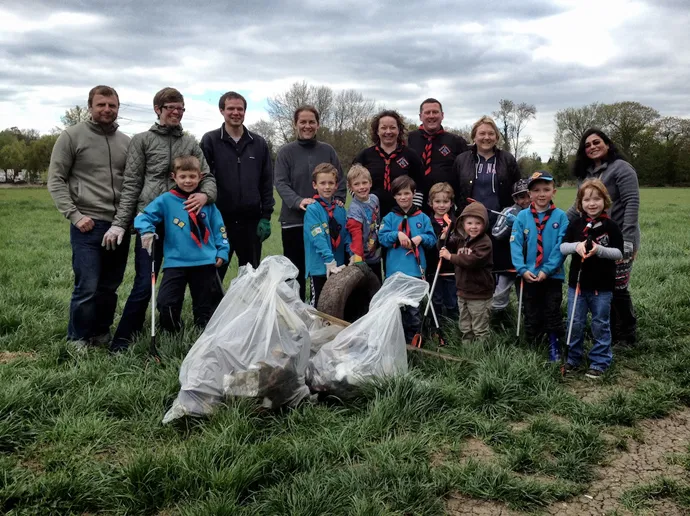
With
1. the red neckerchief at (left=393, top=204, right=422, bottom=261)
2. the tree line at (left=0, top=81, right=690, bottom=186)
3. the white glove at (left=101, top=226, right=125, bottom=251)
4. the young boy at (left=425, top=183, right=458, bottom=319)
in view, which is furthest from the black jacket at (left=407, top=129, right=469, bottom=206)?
the tree line at (left=0, top=81, right=690, bottom=186)

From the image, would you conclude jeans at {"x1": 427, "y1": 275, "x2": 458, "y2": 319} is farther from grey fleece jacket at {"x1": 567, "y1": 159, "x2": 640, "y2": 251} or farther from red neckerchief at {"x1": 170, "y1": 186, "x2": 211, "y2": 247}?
red neckerchief at {"x1": 170, "y1": 186, "x2": 211, "y2": 247}

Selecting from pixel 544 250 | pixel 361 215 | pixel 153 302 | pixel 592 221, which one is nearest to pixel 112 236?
pixel 153 302

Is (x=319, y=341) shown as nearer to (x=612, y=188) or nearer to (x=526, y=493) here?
(x=526, y=493)

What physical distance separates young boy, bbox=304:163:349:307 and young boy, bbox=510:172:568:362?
5.26 ft

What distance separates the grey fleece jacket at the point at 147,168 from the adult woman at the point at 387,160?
5.86ft

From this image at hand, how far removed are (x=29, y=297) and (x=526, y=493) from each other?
19.1 ft

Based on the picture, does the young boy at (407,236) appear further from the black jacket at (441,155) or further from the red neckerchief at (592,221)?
the red neckerchief at (592,221)

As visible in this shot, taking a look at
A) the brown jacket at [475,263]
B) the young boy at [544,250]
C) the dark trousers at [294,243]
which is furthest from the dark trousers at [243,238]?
the young boy at [544,250]

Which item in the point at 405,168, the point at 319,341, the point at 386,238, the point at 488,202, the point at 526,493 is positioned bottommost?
the point at 526,493

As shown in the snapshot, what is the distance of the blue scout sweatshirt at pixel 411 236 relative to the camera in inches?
209

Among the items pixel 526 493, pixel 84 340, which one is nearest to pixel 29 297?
pixel 84 340

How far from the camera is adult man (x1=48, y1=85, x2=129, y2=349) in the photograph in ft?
15.6

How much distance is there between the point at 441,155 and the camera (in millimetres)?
5945

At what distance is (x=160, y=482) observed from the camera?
2.76m
